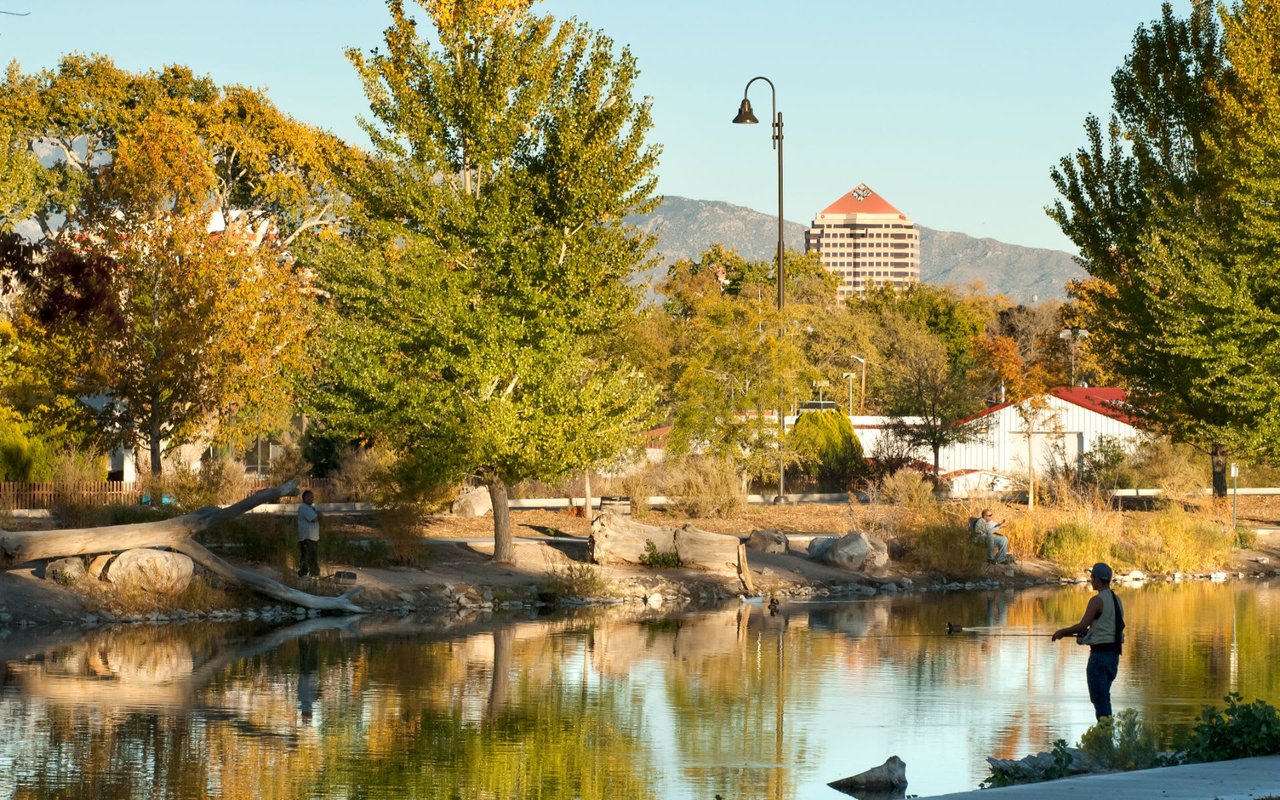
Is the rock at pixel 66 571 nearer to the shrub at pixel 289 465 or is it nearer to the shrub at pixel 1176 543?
the shrub at pixel 289 465

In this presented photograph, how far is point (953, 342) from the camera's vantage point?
111 metres

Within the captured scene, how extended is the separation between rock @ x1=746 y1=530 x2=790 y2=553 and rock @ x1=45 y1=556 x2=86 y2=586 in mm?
14544

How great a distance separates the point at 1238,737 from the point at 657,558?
20.9 meters

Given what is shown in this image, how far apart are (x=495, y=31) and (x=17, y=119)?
3639 cm

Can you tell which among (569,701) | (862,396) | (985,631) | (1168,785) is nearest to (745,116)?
(985,631)

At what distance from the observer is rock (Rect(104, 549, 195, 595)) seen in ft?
89.7

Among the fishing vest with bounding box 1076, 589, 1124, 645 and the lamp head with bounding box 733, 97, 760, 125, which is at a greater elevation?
the lamp head with bounding box 733, 97, 760, 125

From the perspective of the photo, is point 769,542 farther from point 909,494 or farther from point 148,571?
point 148,571

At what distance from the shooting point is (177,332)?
4069 centimetres

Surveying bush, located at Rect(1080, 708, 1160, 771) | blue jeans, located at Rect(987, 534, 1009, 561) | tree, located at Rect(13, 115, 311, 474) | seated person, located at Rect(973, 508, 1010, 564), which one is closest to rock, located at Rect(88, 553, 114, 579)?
tree, located at Rect(13, 115, 311, 474)

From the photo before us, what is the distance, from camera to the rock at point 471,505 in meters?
41.5

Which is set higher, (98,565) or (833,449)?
(833,449)

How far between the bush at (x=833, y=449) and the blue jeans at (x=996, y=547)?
42.3 feet

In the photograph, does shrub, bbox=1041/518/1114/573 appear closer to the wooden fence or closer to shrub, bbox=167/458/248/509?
shrub, bbox=167/458/248/509
